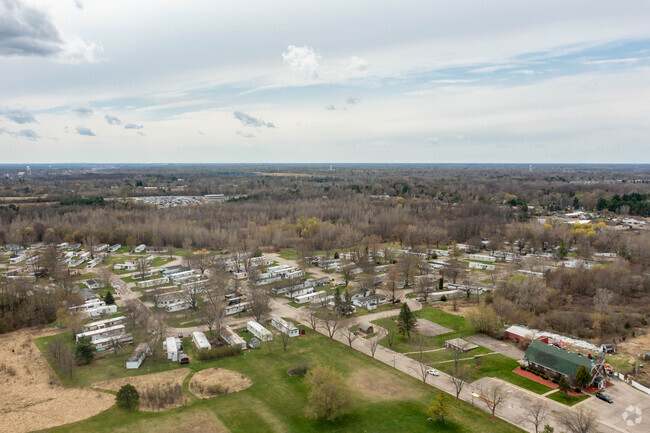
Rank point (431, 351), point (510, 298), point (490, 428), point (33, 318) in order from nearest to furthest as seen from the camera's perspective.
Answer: point (490, 428)
point (431, 351)
point (33, 318)
point (510, 298)

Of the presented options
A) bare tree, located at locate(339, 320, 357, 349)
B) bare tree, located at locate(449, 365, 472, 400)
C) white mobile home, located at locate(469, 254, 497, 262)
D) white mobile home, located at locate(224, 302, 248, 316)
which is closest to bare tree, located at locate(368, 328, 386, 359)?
bare tree, located at locate(339, 320, 357, 349)

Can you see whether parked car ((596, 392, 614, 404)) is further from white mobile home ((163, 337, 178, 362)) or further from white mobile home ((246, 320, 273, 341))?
white mobile home ((163, 337, 178, 362))

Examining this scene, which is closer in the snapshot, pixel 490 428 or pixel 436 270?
pixel 490 428

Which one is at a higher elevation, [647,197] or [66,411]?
[647,197]

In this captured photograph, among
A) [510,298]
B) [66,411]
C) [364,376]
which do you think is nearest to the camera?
[66,411]

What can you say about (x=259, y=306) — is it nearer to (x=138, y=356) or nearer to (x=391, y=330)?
(x=138, y=356)

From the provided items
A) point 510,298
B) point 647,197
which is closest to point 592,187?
point 647,197

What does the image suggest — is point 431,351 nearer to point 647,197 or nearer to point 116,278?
point 116,278

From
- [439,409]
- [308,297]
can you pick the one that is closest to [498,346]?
[439,409]
